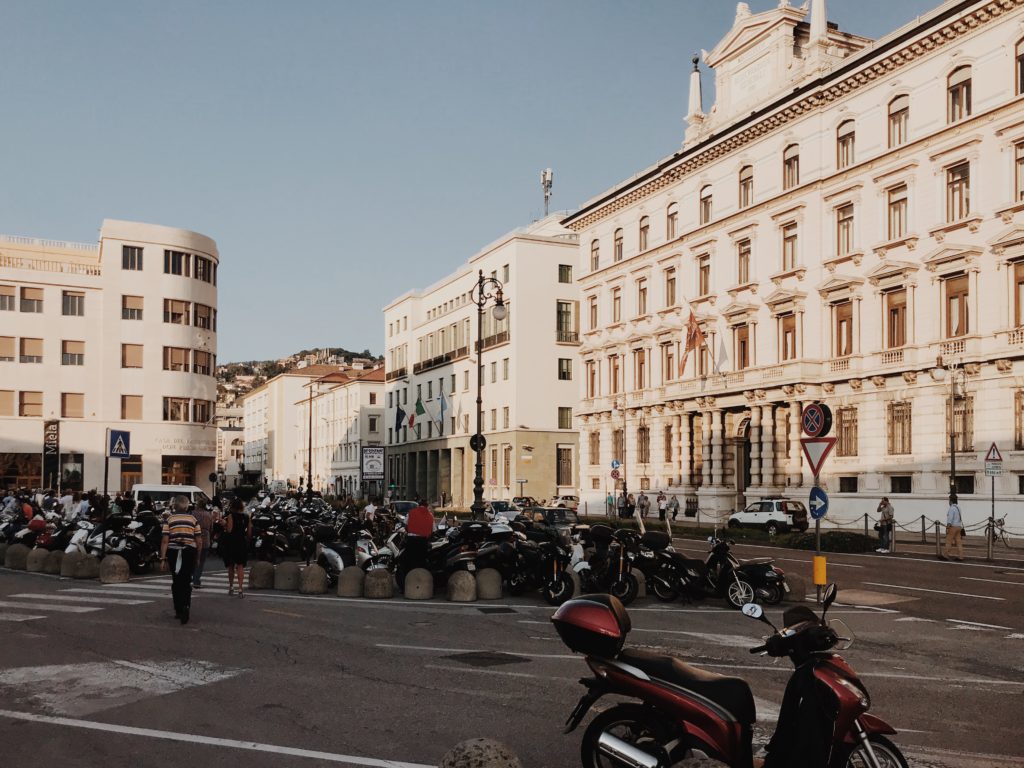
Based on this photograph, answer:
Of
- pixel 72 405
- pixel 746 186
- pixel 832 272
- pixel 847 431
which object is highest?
pixel 746 186

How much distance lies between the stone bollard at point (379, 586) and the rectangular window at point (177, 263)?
45.5 meters

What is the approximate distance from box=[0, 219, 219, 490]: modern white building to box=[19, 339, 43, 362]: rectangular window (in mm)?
56

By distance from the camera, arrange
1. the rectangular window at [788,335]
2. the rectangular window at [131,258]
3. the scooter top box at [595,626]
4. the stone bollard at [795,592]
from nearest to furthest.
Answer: the scooter top box at [595,626] → the stone bollard at [795,592] → the rectangular window at [788,335] → the rectangular window at [131,258]

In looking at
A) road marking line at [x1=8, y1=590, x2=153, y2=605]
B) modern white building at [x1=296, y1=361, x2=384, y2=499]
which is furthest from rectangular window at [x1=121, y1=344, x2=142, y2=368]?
road marking line at [x1=8, y1=590, x2=153, y2=605]

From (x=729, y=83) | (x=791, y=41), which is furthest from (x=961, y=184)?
(x=729, y=83)

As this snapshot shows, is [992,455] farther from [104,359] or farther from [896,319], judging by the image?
[104,359]

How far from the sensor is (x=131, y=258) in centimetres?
5828

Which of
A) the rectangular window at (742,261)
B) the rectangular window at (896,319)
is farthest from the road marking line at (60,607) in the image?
the rectangular window at (742,261)

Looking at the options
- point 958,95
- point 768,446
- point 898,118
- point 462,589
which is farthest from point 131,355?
point 462,589

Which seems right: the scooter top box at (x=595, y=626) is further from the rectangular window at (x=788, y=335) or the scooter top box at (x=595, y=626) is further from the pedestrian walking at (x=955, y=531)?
the rectangular window at (x=788, y=335)

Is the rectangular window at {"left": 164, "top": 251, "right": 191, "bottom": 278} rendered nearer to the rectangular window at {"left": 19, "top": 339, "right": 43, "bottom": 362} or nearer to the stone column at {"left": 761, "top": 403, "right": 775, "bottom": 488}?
the rectangular window at {"left": 19, "top": 339, "right": 43, "bottom": 362}

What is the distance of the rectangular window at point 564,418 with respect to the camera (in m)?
74.4

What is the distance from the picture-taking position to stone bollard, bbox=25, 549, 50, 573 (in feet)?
75.4

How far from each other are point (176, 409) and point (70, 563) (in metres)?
38.9
